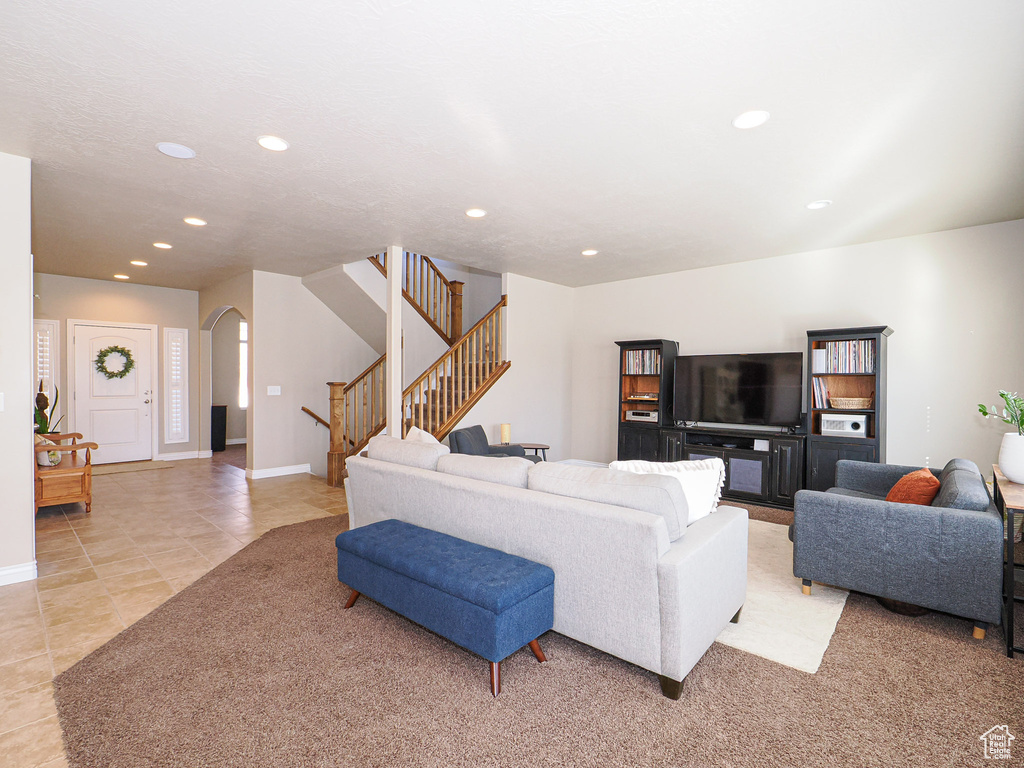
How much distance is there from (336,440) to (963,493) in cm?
586

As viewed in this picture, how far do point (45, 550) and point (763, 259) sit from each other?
6.94 metres

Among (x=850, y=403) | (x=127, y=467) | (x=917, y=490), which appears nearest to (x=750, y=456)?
(x=850, y=403)

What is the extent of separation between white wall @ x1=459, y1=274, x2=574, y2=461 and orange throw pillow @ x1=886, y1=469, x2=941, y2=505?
4.18 m

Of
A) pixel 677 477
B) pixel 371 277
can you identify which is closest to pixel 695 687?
pixel 677 477

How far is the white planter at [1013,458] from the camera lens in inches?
105

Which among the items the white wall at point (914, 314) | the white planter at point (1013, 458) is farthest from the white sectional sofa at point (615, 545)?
the white wall at point (914, 314)

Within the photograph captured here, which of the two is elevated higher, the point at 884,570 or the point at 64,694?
the point at 884,570

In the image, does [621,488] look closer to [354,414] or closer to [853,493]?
[853,493]

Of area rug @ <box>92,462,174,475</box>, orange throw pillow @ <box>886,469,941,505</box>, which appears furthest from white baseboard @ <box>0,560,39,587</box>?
orange throw pillow @ <box>886,469,941,505</box>

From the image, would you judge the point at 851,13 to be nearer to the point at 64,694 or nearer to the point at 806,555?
the point at 806,555

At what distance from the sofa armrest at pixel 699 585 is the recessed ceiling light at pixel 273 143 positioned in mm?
2956

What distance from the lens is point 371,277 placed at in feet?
21.7

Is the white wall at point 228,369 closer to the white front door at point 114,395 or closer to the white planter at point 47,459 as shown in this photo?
the white front door at point 114,395

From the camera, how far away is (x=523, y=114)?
264 centimetres
